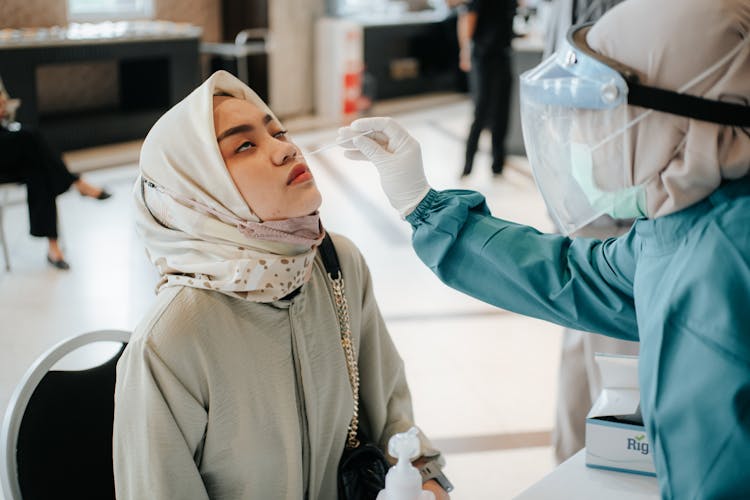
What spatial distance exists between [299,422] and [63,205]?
451cm

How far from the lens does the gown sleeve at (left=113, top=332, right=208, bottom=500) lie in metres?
1.28

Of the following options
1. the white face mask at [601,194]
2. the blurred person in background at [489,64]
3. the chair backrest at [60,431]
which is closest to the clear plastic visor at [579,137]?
the white face mask at [601,194]

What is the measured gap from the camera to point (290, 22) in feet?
27.3

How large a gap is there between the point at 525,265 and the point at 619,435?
312 millimetres

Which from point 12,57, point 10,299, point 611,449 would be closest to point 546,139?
point 611,449

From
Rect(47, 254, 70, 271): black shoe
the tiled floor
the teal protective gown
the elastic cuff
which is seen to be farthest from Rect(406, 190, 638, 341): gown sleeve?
Rect(47, 254, 70, 271): black shoe

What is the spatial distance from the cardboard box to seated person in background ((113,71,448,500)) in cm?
45

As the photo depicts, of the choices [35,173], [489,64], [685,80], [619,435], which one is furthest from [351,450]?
[489,64]

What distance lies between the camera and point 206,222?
4.44 feet

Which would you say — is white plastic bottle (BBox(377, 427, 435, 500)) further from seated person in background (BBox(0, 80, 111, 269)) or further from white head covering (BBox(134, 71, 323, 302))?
seated person in background (BBox(0, 80, 111, 269))

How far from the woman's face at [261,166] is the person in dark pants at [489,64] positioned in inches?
184

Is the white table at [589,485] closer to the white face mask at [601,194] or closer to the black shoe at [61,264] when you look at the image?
the white face mask at [601,194]

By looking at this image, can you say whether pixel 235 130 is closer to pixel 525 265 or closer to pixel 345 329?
pixel 345 329

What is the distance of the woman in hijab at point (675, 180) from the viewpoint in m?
1.00
